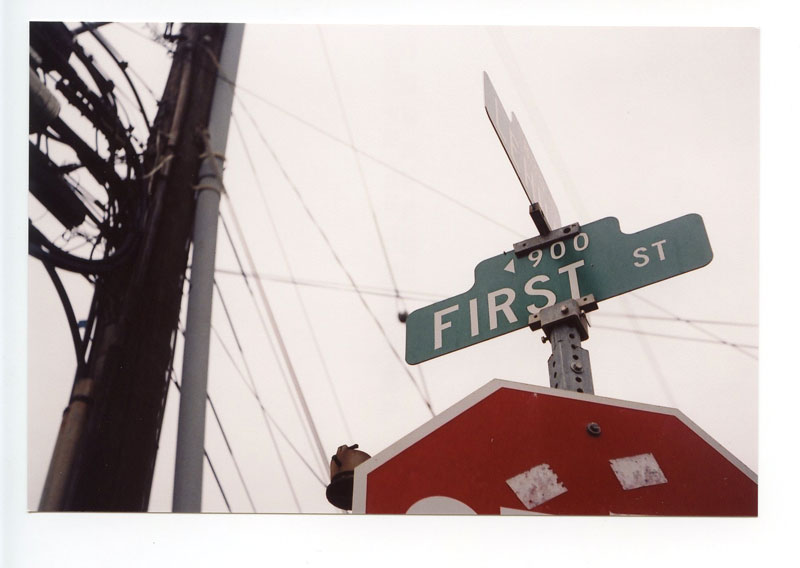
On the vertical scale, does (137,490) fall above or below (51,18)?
below

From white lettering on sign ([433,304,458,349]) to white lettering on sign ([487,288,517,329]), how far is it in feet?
0.32

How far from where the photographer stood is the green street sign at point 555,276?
197 cm

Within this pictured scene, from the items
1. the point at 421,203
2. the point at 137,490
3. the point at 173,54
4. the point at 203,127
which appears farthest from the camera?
the point at 203,127

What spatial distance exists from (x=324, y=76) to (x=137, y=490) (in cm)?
→ 166

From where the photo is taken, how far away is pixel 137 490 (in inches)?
115

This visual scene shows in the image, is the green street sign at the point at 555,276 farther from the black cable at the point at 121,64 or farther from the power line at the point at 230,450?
the black cable at the point at 121,64

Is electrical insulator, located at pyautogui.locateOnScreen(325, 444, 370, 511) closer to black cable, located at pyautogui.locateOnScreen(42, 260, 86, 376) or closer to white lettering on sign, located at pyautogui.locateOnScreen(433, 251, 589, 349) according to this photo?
white lettering on sign, located at pyautogui.locateOnScreen(433, 251, 589, 349)

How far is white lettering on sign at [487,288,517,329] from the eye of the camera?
2.00 meters

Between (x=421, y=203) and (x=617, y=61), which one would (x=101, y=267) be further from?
(x=617, y=61)

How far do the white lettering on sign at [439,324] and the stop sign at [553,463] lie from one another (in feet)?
0.86

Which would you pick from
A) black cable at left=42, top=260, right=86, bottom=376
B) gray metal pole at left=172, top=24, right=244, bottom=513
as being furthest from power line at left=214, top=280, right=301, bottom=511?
black cable at left=42, top=260, right=86, bottom=376

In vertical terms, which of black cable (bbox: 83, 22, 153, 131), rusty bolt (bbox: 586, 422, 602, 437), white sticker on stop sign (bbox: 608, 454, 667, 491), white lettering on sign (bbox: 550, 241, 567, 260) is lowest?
white sticker on stop sign (bbox: 608, 454, 667, 491)

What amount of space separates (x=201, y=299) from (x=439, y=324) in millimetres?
1947

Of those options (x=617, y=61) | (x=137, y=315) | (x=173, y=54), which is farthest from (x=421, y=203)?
(x=173, y=54)
